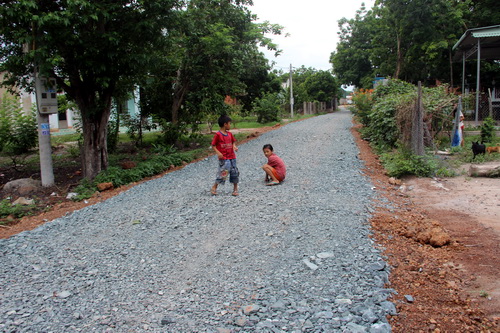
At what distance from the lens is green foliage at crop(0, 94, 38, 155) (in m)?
13.7

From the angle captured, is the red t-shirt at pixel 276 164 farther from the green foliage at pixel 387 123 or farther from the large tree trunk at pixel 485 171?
the green foliage at pixel 387 123

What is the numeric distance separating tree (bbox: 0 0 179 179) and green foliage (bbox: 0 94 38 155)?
4.78 metres

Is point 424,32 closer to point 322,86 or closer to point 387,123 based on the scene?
point 387,123

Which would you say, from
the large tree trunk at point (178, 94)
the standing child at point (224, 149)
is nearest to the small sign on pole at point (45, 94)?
the standing child at point (224, 149)

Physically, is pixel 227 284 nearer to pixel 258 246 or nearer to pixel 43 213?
pixel 258 246

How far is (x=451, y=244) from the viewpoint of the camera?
4590 millimetres

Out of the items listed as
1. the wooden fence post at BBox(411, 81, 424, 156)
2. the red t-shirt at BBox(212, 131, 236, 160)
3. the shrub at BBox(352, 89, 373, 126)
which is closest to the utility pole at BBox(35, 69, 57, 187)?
the red t-shirt at BBox(212, 131, 236, 160)

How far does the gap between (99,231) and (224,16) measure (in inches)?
418

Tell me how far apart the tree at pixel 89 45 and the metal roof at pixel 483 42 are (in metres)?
12.0

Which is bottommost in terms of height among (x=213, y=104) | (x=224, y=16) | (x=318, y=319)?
(x=318, y=319)

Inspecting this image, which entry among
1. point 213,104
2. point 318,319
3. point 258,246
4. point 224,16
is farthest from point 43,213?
point 224,16

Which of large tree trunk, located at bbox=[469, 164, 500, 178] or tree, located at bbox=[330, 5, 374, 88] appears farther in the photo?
tree, located at bbox=[330, 5, 374, 88]

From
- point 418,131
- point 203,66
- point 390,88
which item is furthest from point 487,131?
point 203,66

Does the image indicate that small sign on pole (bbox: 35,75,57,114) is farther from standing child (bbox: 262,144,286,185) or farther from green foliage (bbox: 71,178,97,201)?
standing child (bbox: 262,144,286,185)
